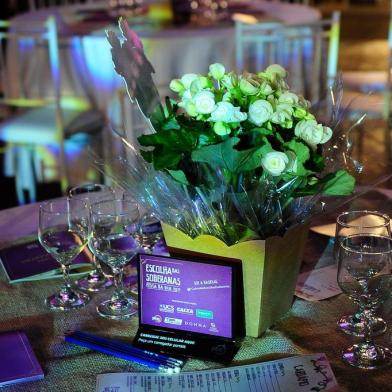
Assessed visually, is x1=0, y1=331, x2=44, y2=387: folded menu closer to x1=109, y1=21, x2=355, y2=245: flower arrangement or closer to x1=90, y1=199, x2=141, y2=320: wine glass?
x1=90, y1=199, x2=141, y2=320: wine glass

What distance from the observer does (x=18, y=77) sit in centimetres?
347

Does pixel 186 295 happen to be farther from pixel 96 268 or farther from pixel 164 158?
pixel 96 268

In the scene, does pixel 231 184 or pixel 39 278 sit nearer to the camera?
pixel 231 184

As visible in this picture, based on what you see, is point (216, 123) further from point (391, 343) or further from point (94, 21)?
point (94, 21)

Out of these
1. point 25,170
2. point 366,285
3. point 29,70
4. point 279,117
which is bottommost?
point 25,170

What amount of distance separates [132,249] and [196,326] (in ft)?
0.61

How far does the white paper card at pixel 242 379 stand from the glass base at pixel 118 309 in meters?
0.18

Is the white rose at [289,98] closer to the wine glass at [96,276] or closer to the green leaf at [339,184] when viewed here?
the green leaf at [339,184]

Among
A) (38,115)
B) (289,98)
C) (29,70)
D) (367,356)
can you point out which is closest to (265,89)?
(289,98)

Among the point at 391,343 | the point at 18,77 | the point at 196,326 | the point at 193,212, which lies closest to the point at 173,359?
the point at 196,326

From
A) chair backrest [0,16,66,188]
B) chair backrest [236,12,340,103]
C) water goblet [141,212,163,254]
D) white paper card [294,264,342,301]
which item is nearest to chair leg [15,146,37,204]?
chair backrest [0,16,66,188]

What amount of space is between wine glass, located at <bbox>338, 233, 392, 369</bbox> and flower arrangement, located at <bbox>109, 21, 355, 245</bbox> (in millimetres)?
105

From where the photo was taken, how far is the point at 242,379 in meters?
0.96

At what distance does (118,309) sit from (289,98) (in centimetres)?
45
